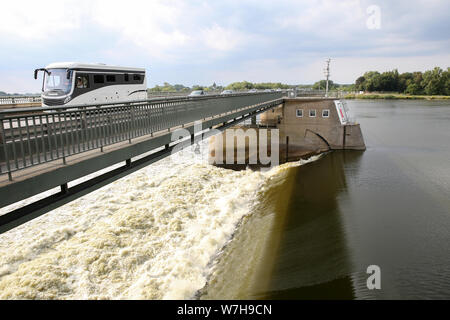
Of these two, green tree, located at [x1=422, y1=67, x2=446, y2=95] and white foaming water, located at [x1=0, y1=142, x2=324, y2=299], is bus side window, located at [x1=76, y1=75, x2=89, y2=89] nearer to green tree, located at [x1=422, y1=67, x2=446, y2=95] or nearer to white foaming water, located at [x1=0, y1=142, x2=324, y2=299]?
white foaming water, located at [x1=0, y1=142, x2=324, y2=299]

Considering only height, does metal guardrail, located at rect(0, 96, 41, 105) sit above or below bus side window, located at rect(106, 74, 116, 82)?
below

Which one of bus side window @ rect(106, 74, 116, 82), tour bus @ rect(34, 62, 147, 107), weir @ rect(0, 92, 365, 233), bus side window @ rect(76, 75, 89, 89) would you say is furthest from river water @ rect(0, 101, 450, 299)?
bus side window @ rect(106, 74, 116, 82)

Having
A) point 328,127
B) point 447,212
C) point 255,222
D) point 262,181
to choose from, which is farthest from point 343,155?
point 255,222

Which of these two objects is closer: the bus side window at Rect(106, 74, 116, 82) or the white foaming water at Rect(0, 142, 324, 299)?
the white foaming water at Rect(0, 142, 324, 299)

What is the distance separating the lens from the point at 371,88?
136750 millimetres

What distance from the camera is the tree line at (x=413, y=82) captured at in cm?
11506

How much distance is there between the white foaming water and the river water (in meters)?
0.04

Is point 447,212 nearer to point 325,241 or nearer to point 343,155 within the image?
point 325,241

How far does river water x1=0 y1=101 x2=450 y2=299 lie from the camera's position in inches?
377

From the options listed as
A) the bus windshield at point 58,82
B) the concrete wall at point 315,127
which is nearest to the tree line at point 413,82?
the concrete wall at point 315,127

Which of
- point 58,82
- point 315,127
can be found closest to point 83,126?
point 58,82

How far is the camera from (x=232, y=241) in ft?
41.3
